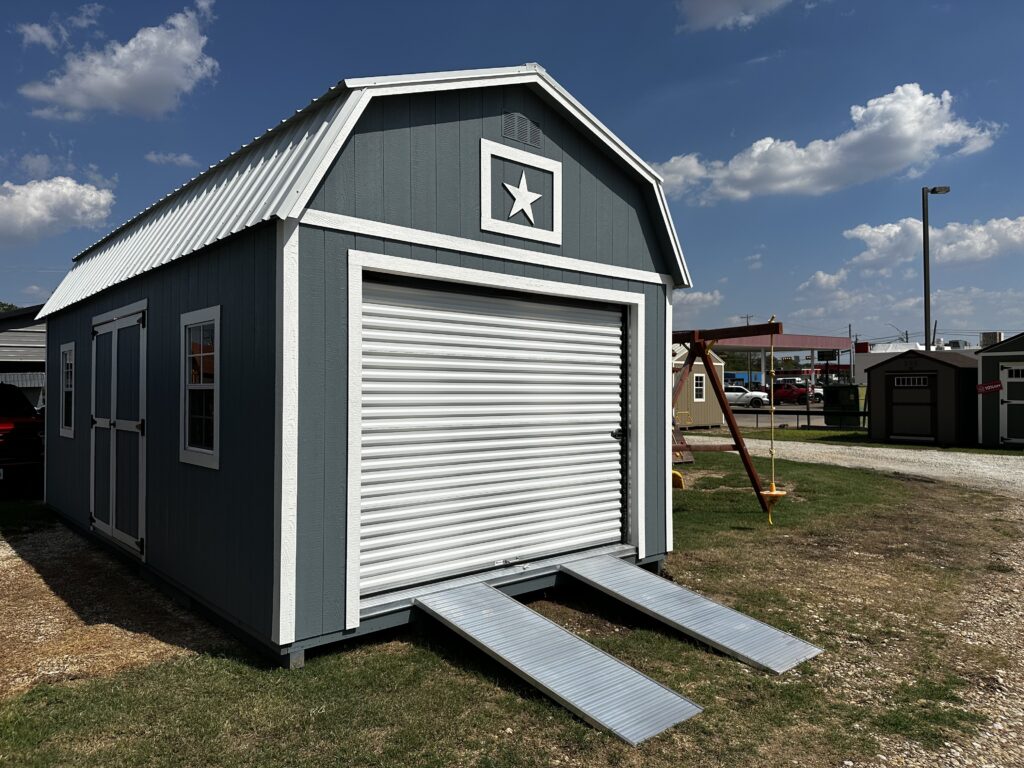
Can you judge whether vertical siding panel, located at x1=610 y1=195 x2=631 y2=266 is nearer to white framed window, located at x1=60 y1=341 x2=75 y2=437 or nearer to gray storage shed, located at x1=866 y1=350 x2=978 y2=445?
white framed window, located at x1=60 y1=341 x2=75 y2=437

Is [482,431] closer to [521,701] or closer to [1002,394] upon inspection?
[521,701]

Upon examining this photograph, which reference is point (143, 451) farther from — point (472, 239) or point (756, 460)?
point (756, 460)

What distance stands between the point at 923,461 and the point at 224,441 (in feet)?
49.2

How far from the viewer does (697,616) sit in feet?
15.5

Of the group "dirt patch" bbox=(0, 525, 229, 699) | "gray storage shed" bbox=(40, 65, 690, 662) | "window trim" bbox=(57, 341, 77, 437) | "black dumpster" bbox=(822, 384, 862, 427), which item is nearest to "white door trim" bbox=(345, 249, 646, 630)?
"gray storage shed" bbox=(40, 65, 690, 662)

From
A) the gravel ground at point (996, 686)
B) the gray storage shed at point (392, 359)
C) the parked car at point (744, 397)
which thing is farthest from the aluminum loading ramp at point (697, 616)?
the parked car at point (744, 397)

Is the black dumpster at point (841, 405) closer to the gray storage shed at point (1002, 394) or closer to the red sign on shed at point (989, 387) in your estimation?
the gray storage shed at point (1002, 394)

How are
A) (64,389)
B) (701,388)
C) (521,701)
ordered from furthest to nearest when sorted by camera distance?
(701,388)
(64,389)
(521,701)

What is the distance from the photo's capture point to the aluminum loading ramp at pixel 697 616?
14.0ft

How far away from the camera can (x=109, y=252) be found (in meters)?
7.60

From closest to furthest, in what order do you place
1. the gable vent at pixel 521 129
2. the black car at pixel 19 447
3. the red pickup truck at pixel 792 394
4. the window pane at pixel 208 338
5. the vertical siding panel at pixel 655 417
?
the window pane at pixel 208 338
the gable vent at pixel 521 129
the vertical siding panel at pixel 655 417
the black car at pixel 19 447
the red pickup truck at pixel 792 394

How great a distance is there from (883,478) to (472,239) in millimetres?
10630

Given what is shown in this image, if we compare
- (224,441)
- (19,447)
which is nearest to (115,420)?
(224,441)

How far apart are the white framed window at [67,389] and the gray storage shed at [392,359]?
5.82ft
